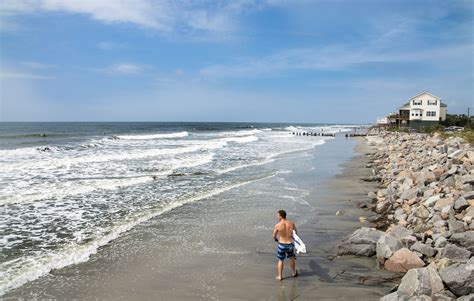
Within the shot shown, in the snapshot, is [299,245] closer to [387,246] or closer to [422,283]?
[387,246]

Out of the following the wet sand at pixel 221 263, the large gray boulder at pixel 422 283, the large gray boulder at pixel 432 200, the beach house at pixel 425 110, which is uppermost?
the beach house at pixel 425 110

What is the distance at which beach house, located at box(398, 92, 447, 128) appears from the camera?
69.1m

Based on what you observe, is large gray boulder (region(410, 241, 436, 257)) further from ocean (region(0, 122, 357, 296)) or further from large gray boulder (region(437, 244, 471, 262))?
ocean (region(0, 122, 357, 296))

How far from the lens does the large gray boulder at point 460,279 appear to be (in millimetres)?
6156

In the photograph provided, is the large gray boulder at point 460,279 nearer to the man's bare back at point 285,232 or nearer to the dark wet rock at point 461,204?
the man's bare back at point 285,232

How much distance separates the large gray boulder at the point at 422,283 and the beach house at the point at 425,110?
68.4m

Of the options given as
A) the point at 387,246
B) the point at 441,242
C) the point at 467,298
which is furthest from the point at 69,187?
the point at 467,298

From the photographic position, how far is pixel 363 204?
→ 46.8 ft

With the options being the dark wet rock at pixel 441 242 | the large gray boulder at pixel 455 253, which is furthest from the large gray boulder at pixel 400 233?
the large gray boulder at pixel 455 253

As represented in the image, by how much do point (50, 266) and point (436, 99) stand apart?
241 feet

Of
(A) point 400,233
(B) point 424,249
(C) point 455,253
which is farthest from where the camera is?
(A) point 400,233

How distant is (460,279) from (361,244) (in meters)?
3.10

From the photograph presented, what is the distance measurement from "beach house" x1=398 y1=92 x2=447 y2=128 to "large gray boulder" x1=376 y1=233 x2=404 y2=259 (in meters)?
66.3

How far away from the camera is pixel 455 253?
777cm
